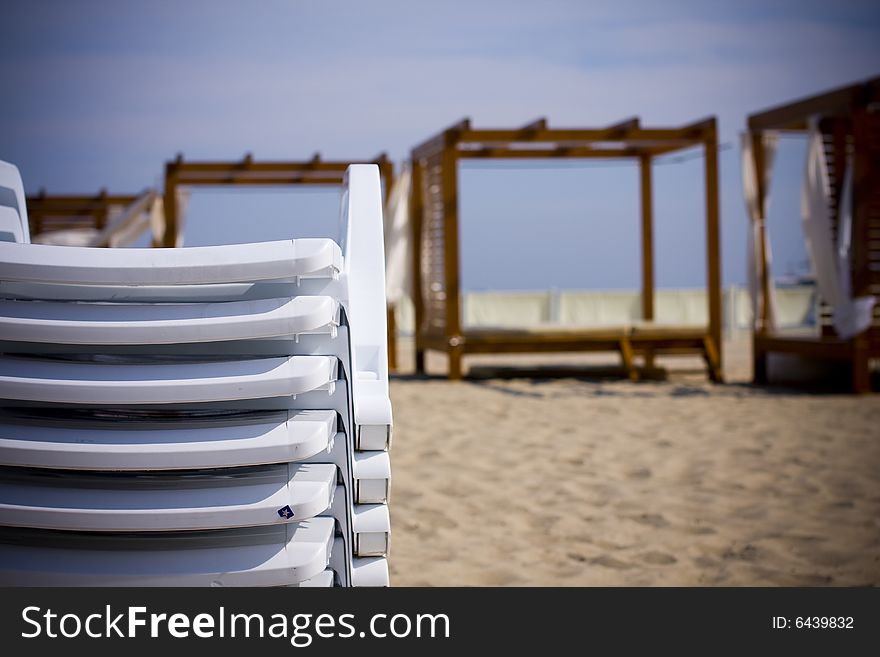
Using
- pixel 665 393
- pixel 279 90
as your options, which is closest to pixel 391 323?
pixel 665 393

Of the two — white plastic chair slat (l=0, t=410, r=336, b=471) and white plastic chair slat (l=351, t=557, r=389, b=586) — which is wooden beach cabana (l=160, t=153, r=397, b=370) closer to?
white plastic chair slat (l=351, t=557, r=389, b=586)

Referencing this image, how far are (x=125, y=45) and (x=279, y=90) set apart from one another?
930cm

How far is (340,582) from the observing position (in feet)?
4.97

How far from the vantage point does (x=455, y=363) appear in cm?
944

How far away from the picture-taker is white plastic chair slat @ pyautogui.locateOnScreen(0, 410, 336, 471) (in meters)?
1.27

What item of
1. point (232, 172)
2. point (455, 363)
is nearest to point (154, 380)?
point (455, 363)

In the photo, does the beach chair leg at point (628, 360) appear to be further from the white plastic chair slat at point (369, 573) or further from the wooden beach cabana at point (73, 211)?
the wooden beach cabana at point (73, 211)

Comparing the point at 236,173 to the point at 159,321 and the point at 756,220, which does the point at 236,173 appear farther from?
the point at 159,321

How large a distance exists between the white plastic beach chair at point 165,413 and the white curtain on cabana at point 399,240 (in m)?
9.20

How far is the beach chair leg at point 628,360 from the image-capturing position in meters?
9.27

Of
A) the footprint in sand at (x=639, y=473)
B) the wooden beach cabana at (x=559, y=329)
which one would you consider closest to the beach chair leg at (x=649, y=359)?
the wooden beach cabana at (x=559, y=329)

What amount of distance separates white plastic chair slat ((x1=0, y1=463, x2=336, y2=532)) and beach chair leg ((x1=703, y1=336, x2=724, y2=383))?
8.58 meters

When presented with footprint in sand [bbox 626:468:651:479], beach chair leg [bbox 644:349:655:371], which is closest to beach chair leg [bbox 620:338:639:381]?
beach chair leg [bbox 644:349:655:371]
